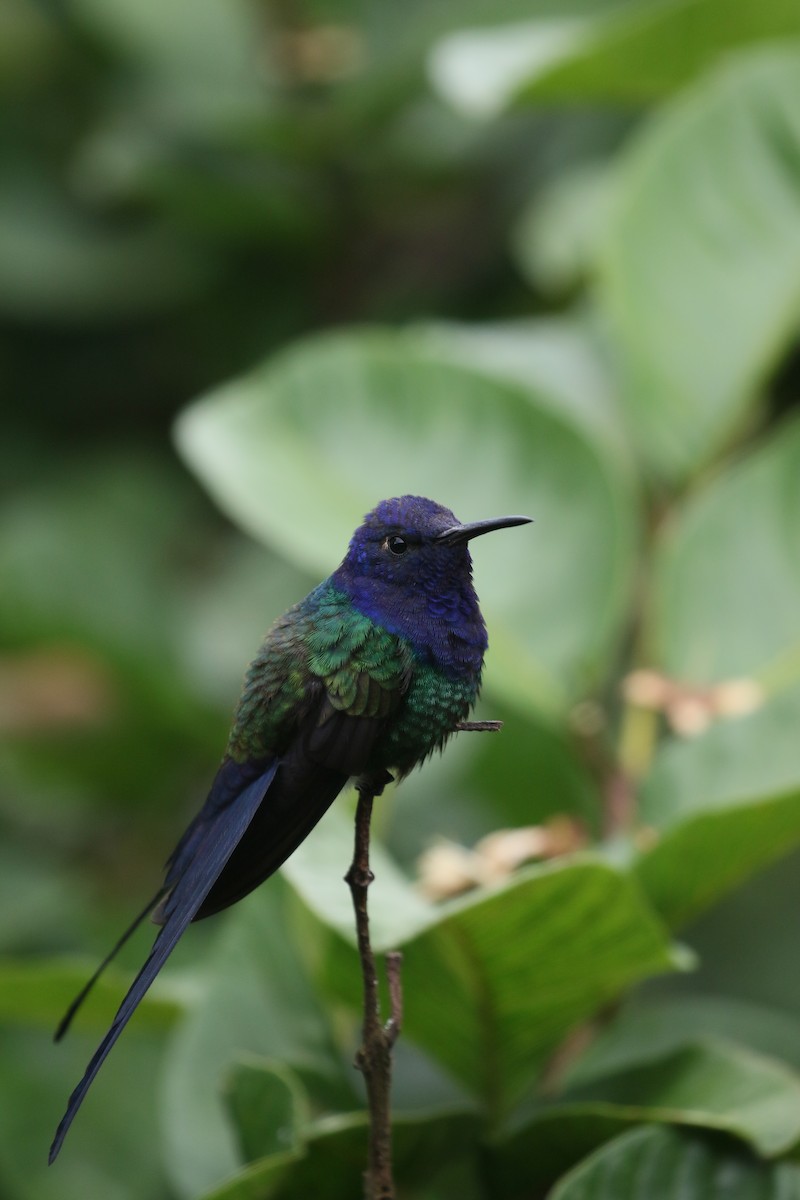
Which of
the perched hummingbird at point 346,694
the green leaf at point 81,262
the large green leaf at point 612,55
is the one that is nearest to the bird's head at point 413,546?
the perched hummingbird at point 346,694

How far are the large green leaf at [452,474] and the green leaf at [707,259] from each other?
0.78 feet

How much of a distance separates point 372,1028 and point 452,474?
3.76 feet

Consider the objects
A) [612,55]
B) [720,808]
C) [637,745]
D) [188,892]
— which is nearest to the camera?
[188,892]

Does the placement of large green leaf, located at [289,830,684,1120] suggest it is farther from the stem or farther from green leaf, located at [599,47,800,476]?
green leaf, located at [599,47,800,476]

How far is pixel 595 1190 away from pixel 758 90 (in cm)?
163

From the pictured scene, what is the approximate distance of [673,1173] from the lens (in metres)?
1.44

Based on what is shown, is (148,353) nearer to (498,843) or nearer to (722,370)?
(722,370)

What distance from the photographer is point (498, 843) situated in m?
1.72

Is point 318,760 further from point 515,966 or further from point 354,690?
point 515,966

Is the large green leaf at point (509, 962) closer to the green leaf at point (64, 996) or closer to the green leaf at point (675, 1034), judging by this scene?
the green leaf at point (675, 1034)

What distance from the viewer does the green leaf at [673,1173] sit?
1388 mm

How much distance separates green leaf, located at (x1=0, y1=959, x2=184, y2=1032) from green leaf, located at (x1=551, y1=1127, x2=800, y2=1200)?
0.54m

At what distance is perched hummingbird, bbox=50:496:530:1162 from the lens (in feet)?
2.94

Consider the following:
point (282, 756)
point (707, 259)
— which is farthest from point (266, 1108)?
point (707, 259)
